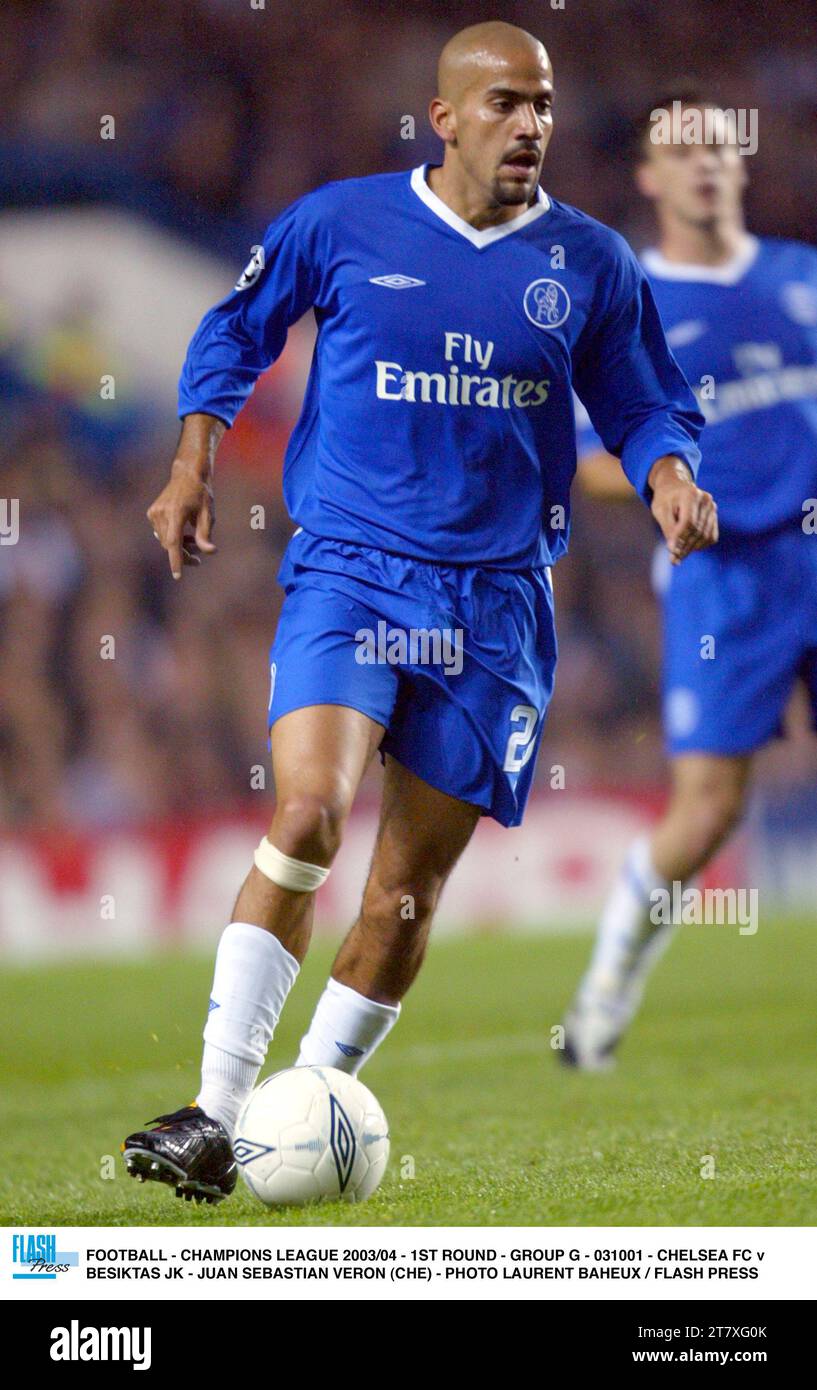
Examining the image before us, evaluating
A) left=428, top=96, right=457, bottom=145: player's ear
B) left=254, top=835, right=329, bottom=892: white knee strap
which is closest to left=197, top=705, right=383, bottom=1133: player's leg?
left=254, top=835, right=329, bottom=892: white knee strap

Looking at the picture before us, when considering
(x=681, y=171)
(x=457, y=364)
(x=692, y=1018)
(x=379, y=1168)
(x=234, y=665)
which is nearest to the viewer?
(x=379, y=1168)

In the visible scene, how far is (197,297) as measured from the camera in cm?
1200

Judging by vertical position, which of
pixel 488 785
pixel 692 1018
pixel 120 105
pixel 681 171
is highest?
pixel 120 105

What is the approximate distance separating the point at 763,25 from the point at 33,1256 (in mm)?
10168

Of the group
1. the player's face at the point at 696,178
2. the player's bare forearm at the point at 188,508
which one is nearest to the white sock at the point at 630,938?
the player's face at the point at 696,178

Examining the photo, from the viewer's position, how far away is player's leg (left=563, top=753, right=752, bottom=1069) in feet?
17.3

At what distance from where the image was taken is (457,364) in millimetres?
3416

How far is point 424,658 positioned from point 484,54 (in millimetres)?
1159

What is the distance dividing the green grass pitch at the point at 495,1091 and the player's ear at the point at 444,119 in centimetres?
199

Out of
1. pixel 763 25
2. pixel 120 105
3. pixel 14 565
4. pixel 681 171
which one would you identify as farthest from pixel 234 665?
pixel 681 171

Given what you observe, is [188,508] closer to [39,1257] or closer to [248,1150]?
[248,1150]

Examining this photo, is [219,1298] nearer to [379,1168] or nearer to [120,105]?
[379,1168]

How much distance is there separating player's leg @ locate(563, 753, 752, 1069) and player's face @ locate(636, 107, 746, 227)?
1.58 metres
